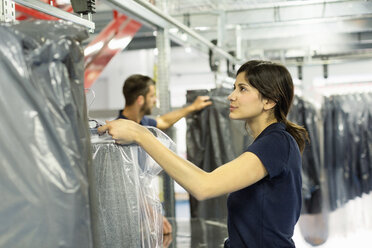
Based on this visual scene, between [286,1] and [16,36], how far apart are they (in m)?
4.05

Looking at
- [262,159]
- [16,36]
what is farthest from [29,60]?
[262,159]

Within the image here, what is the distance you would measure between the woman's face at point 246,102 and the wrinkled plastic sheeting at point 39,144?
2.79 feet

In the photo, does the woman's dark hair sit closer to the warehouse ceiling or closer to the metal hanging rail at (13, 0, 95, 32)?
the metal hanging rail at (13, 0, 95, 32)

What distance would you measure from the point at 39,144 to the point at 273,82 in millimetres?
996

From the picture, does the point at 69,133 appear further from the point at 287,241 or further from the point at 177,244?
the point at 177,244

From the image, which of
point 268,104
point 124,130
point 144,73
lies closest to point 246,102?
point 268,104

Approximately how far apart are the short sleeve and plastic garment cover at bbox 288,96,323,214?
3867 mm

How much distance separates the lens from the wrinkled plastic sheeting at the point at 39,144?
101cm

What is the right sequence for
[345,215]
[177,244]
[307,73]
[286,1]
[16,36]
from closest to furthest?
1. [16,36]
2. [177,244]
3. [286,1]
4. [345,215]
5. [307,73]

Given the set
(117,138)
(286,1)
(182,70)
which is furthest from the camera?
(182,70)

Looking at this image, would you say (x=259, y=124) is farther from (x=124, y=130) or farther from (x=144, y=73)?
(x=144, y=73)

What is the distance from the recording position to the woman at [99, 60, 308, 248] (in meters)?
1.53

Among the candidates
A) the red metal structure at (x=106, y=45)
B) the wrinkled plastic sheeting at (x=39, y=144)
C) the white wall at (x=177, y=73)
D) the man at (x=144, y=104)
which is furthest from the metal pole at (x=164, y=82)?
the white wall at (x=177, y=73)

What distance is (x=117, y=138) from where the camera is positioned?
1543 millimetres
